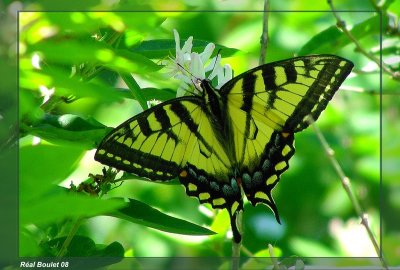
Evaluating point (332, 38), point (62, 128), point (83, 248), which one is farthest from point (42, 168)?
point (332, 38)

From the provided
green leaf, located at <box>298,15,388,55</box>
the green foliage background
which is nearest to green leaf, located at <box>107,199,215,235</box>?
the green foliage background

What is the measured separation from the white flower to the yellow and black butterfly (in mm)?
28

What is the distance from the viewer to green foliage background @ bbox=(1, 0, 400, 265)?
664mm

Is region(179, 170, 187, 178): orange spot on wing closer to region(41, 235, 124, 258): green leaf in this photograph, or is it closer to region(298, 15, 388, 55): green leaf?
region(41, 235, 124, 258): green leaf

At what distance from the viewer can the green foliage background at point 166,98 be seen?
66 cm

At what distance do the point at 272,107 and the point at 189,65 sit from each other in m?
0.30

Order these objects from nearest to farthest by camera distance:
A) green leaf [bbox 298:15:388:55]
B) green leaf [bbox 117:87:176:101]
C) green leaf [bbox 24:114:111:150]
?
green leaf [bbox 24:114:111:150], green leaf [bbox 117:87:176:101], green leaf [bbox 298:15:388:55]

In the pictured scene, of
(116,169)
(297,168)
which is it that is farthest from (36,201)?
(297,168)

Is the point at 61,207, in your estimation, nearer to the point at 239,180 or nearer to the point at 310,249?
the point at 239,180

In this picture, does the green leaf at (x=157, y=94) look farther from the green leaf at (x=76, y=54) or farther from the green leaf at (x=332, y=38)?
the green leaf at (x=76, y=54)

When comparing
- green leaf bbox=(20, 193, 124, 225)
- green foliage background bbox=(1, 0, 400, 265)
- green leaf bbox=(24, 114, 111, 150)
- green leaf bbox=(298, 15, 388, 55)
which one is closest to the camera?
green leaf bbox=(20, 193, 124, 225)

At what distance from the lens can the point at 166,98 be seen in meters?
1.46

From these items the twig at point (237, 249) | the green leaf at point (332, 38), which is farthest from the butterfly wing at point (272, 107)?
the green leaf at point (332, 38)

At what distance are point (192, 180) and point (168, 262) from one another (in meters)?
0.76
